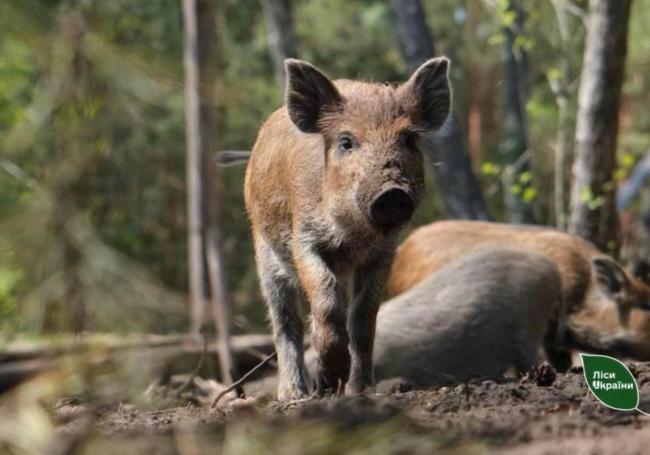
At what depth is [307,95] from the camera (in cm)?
620

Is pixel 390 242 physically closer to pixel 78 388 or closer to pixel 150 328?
pixel 150 328

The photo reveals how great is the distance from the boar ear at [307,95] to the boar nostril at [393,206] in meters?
0.98

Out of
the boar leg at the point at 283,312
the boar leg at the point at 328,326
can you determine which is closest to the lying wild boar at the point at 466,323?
the boar leg at the point at 283,312

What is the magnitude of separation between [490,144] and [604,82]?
16.1 meters

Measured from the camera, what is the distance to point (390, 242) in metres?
6.11

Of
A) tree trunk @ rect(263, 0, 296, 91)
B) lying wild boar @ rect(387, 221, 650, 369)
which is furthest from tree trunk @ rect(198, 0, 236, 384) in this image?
tree trunk @ rect(263, 0, 296, 91)

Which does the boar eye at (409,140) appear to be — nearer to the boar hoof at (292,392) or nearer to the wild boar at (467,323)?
the boar hoof at (292,392)

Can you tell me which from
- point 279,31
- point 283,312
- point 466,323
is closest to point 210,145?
point 283,312

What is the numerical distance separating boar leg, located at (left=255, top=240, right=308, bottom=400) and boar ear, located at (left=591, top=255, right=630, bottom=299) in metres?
3.45

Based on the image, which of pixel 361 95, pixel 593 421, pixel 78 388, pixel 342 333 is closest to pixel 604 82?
pixel 361 95

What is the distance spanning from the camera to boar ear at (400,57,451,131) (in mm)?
6168

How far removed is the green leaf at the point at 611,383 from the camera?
4.26 meters

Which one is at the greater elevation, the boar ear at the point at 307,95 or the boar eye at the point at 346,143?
the boar ear at the point at 307,95

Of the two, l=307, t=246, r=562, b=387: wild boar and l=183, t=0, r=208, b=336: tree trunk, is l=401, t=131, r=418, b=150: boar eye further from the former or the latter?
l=307, t=246, r=562, b=387: wild boar
